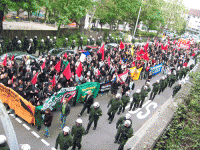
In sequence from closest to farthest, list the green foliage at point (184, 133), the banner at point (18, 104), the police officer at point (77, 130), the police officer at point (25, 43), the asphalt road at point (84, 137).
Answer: the green foliage at point (184, 133) < the police officer at point (77, 130) < the asphalt road at point (84, 137) < the banner at point (18, 104) < the police officer at point (25, 43)

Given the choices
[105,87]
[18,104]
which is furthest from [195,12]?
[18,104]

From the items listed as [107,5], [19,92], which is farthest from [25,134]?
[107,5]

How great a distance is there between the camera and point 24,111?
8.02 meters

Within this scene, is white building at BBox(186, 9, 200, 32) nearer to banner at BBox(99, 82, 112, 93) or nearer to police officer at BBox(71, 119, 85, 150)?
banner at BBox(99, 82, 112, 93)

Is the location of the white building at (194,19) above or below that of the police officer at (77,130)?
above

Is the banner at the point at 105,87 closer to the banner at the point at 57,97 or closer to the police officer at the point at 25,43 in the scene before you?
the banner at the point at 57,97

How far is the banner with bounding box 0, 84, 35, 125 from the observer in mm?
7820

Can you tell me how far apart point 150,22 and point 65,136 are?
118 ft

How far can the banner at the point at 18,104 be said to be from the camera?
782 cm

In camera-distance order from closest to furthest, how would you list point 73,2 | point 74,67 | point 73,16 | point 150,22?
1. point 74,67
2. point 73,2
3. point 73,16
4. point 150,22

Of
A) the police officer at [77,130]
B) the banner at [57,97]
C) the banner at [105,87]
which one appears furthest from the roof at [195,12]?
the police officer at [77,130]

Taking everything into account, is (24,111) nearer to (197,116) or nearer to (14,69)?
(14,69)

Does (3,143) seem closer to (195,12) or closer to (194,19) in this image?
(194,19)

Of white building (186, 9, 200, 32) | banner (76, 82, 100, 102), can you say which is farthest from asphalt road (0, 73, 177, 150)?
white building (186, 9, 200, 32)
